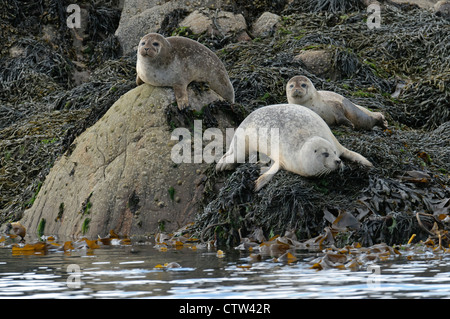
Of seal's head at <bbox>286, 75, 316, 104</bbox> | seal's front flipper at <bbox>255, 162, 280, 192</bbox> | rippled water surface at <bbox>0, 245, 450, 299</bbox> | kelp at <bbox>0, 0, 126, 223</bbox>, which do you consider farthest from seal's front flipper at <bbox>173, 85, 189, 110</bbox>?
rippled water surface at <bbox>0, 245, 450, 299</bbox>

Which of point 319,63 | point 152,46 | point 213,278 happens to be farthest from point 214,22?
point 213,278

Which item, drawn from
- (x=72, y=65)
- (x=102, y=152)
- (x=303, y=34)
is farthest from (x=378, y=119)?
(x=72, y=65)

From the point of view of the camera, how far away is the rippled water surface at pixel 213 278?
5059 millimetres

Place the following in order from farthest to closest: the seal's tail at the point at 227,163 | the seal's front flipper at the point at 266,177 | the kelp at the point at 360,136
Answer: the seal's tail at the point at 227,163
the seal's front flipper at the point at 266,177
the kelp at the point at 360,136

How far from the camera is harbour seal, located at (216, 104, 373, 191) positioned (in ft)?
26.1

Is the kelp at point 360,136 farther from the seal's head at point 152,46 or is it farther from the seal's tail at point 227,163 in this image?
the seal's head at point 152,46

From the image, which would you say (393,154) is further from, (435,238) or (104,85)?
(104,85)

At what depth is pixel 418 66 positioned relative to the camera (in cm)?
1387

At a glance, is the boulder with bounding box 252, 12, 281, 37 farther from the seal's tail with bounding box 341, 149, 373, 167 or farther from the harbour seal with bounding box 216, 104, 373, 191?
the seal's tail with bounding box 341, 149, 373, 167

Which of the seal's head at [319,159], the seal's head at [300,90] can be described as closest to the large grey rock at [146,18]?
the seal's head at [300,90]

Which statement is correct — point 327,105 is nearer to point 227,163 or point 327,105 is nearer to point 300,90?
point 300,90

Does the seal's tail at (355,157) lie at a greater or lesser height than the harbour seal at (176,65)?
lesser

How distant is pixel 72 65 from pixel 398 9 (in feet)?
19.5

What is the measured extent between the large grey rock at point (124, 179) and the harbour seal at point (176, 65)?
0.14 meters
